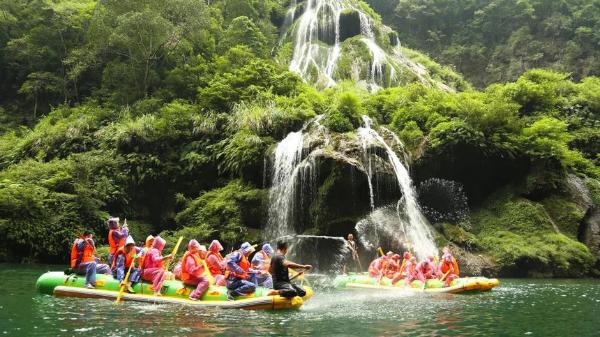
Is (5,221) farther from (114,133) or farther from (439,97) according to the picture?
(439,97)

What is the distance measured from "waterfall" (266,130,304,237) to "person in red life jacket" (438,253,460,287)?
682 cm

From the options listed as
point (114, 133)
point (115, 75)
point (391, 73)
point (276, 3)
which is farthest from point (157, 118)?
point (276, 3)

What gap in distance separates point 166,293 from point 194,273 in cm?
78

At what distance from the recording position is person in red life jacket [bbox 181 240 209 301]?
424 inches

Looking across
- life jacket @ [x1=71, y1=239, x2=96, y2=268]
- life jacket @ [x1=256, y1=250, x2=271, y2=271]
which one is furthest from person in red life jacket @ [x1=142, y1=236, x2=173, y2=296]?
life jacket @ [x1=256, y1=250, x2=271, y2=271]

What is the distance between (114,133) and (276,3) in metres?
23.9

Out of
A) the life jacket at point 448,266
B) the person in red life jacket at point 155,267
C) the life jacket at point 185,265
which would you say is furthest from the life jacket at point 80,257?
the life jacket at point 448,266

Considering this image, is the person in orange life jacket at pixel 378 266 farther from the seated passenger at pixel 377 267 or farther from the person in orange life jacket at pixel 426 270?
the person in orange life jacket at pixel 426 270

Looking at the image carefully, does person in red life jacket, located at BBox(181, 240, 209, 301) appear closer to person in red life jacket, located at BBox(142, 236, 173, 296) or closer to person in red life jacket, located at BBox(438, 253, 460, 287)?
person in red life jacket, located at BBox(142, 236, 173, 296)

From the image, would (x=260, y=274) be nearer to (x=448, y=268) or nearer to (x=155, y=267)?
(x=155, y=267)

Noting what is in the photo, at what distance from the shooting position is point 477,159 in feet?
75.5

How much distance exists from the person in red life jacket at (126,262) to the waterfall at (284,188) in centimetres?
891

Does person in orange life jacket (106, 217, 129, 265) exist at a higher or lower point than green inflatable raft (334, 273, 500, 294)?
higher

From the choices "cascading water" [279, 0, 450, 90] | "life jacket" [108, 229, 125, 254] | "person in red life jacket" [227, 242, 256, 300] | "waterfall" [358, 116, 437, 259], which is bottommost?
"person in red life jacket" [227, 242, 256, 300]
